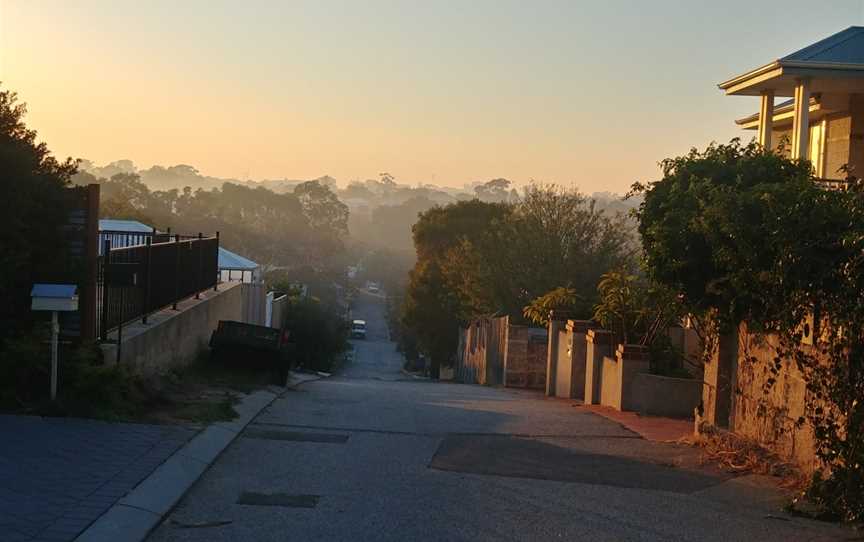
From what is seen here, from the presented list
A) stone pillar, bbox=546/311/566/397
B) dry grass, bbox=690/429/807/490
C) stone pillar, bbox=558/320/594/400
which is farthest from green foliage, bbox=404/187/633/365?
dry grass, bbox=690/429/807/490

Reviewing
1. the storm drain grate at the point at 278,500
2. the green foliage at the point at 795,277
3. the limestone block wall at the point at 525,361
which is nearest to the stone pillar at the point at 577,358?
the limestone block wall at the point at 525,361

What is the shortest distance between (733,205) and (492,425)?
4599mm

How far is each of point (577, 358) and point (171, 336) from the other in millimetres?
8667

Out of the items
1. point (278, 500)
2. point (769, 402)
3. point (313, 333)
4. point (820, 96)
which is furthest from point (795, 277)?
point (313, 333)

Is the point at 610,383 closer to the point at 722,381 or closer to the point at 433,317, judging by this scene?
the point at 722,381

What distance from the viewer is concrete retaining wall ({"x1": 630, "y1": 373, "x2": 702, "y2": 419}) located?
14875 millimetres

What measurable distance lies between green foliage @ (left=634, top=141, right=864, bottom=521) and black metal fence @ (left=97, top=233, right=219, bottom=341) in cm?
636

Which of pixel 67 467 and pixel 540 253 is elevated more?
pixel 540 253

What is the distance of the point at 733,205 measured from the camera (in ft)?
32.7

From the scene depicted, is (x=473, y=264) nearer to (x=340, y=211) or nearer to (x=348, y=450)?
(x=348, y=450)

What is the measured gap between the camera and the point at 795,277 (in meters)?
8.56

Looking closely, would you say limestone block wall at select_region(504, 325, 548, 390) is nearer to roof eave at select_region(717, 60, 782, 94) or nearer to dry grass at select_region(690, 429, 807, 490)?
roof eave at select_region(717, 60, 782, 94)

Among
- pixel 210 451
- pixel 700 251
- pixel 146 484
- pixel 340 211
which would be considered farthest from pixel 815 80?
pixel 340 211

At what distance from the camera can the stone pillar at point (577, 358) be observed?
20297 millimetres
